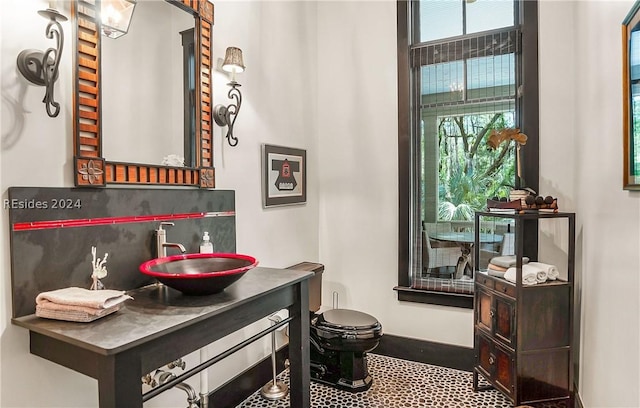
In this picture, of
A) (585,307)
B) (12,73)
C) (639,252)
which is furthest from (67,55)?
(585,307)

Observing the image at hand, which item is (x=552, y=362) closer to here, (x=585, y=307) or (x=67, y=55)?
(x=585, y=307)

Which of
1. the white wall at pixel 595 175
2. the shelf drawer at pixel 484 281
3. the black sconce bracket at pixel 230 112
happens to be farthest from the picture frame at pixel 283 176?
the white wall at pixel 595 175

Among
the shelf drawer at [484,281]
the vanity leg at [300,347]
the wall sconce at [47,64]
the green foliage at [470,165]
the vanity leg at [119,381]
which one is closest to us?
the vanity leg at [119,381]

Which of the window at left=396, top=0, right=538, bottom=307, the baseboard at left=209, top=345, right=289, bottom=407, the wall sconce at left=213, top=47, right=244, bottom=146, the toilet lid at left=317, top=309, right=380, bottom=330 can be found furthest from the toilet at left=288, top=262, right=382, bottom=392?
the wall sconce at left=213, top=47, right=244, bottom=146

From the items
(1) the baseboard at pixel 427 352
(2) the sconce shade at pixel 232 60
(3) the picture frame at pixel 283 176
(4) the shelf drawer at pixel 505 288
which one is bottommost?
(1) the baseboard at pixel 427 352

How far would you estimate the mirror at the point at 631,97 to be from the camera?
1346mm

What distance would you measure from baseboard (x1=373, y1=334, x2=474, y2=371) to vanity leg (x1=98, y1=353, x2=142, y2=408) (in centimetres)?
227

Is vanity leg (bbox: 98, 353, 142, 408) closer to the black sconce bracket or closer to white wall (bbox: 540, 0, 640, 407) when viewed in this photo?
the black sconce bracket

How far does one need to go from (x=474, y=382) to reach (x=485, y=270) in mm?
719

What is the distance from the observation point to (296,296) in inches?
77.9

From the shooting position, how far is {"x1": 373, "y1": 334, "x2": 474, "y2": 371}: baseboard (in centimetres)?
285

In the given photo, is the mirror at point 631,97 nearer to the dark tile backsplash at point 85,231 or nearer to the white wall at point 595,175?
the white wall at point 595,175

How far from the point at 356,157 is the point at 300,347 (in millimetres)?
1659

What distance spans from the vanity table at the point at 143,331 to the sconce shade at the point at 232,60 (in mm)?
1125
